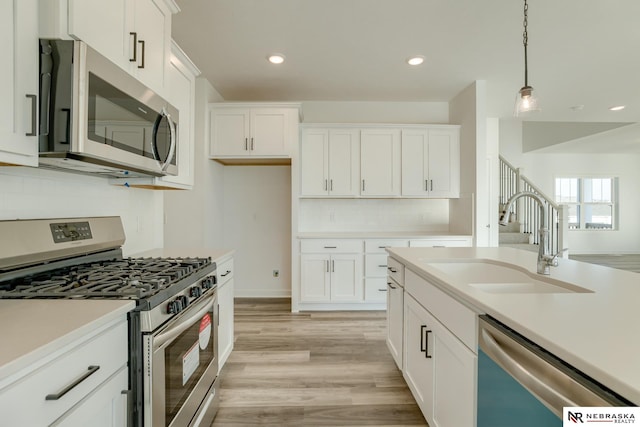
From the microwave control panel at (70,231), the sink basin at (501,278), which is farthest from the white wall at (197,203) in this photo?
the sink basin at (501,278)

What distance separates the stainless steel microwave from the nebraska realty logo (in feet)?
5.33

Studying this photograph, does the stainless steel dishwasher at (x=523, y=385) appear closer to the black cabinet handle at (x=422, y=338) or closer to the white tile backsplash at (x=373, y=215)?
the black cabinet handle at (x=422, y=338)

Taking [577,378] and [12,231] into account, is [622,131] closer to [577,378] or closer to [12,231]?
[577,378]

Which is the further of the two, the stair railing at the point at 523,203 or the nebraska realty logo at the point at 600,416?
the stair railing at the point at 523,203

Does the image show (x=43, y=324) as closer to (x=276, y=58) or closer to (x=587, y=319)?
(x=587, y=319)

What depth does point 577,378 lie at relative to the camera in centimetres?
70

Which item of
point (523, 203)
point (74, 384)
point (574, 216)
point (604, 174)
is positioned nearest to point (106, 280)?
point (74, 384)

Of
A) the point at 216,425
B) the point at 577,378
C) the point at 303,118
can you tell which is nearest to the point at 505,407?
the point at 577,378

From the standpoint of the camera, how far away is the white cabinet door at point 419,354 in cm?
161

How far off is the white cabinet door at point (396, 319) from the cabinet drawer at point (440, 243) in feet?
4.76

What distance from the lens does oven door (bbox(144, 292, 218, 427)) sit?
1.11m

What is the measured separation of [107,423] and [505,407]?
47.5 inches

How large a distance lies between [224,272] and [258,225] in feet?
6.98

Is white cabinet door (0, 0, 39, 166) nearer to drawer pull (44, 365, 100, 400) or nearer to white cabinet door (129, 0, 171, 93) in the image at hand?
white cabinet door (129, 0, 171, 93)
